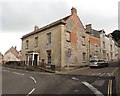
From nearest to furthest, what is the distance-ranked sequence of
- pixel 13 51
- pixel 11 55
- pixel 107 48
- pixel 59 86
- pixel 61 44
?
pixel 59 86, pixel 61 44, pixel 107 48, pixel 11 55, pixel 13 51

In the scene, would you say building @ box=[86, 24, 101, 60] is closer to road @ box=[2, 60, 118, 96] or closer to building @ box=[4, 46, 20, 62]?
road @ box=[2, 60, 118, 96]

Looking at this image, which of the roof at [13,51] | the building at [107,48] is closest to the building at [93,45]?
the building at [107,48]

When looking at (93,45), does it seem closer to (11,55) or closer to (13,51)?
(11,55)

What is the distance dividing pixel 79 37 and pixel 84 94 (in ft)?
85.7

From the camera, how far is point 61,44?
32031 millimetres

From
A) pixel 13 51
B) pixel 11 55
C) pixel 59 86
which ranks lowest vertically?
pixel 59 86

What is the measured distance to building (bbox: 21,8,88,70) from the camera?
106ft

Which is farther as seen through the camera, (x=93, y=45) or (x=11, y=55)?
(x=11, y=55)

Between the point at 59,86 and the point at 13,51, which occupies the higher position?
the point at 13,51

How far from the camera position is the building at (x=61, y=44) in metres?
32.4

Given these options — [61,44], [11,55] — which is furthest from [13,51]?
[61,44]

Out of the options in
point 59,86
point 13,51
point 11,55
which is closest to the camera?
point 59,86

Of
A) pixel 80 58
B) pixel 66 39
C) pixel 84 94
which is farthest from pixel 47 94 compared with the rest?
pixel 80 58

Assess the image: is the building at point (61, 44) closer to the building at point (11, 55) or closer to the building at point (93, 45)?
the building at point (93, 45)
